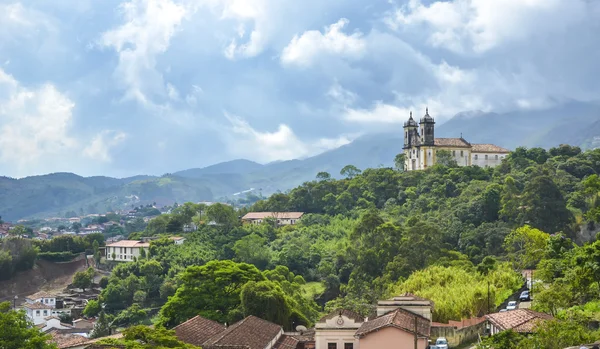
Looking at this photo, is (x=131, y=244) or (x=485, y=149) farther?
(x=131, y=244)

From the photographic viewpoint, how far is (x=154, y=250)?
305 ft

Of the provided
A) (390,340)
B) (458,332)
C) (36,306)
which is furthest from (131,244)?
(390,340)

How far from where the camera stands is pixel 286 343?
130 ft

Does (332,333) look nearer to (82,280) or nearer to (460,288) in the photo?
(460,288)

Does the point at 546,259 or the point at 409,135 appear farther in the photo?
the point at 409,135

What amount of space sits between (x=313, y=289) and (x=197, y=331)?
3570 cm

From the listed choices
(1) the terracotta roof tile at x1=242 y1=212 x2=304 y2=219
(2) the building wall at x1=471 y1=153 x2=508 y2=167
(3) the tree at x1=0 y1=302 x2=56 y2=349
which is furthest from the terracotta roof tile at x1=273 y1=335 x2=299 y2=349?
(2) the building wall at x1=471 y1=153 x2=508 y2=167

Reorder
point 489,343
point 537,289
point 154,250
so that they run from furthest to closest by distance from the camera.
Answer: point 154,250 < point 537,289 < point 489,343

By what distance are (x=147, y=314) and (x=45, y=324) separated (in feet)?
37.0

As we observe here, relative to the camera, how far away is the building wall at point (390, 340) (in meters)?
33.8

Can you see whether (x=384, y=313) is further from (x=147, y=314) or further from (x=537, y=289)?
(x=147, y=314)

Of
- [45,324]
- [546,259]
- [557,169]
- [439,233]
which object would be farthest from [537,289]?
[45,324]

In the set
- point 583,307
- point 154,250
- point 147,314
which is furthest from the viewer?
point 154,250

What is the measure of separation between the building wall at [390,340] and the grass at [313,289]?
3555cm
